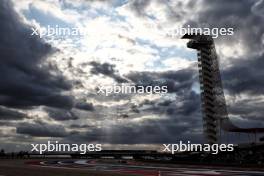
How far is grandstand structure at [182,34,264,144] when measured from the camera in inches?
5960

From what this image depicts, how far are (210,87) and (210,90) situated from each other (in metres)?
1.39

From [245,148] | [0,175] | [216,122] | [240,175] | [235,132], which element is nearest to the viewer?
[0,175]

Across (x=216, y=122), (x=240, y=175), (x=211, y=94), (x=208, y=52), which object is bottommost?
(x=240, y=175)

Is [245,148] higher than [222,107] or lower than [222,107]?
lower

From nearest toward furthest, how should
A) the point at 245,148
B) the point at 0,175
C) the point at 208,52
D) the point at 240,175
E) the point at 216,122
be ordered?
the point at 0,175 → the point at 240,175 → the point at 245,148 → the point at 216,122 → the point at 208,52

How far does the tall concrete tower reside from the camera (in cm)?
15138

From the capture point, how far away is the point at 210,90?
156 m

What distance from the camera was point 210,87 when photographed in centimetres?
15650

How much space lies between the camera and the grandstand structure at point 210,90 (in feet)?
497

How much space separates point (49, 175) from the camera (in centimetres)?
4031

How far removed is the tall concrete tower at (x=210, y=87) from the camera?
151 metres

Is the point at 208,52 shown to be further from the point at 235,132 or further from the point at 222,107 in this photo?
the point at 235,132

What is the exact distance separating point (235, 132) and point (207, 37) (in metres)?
48.7

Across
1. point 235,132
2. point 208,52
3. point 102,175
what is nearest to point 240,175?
point 102,175
